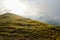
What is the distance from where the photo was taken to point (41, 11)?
7.39 m

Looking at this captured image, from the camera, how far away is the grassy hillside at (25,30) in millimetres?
6922

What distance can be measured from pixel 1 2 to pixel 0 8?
0.25 metres

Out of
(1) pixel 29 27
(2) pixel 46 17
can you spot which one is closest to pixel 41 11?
(2) pixel 46 17

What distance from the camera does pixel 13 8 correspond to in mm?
7461

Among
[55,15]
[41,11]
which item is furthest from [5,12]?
[55,15]

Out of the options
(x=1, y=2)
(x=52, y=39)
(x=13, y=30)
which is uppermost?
(x=1, y=2)

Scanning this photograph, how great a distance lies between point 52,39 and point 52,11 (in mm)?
1130

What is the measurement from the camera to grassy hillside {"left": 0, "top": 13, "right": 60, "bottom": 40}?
6922mm

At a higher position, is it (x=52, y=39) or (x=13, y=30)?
(x=13, y=30)

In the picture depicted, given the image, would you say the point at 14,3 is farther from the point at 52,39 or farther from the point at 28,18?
the point at 52,39

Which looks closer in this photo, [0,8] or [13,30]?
[13,30]

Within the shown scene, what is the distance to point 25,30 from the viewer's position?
7.04m

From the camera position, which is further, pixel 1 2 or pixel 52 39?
pixel 1 2

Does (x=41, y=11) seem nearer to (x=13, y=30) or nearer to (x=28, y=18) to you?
(x=28, y=18)
